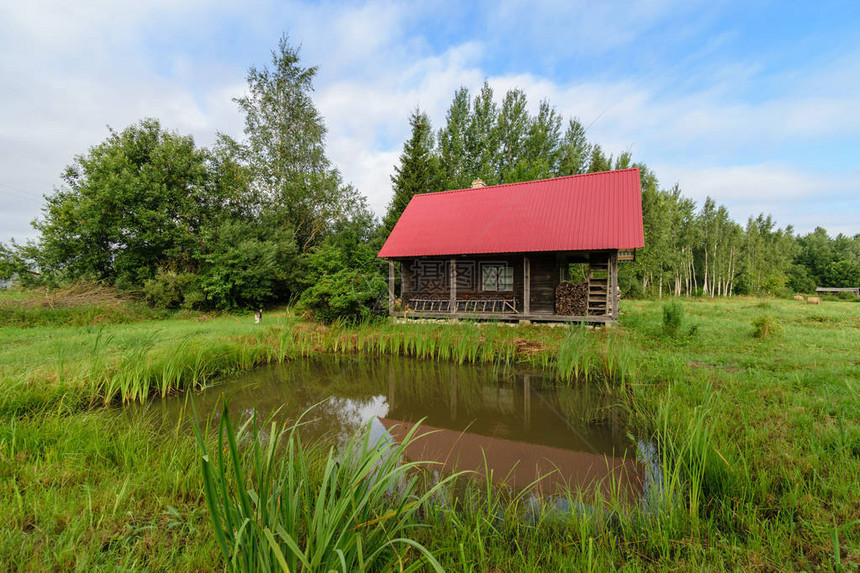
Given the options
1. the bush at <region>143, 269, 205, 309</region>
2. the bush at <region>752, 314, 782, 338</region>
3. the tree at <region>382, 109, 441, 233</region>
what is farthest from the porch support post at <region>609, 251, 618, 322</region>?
the bush at <region>143, 269, 205, 309</region>

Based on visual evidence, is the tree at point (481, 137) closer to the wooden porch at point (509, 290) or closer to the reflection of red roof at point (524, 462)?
the wooden porch at point (509, 290)

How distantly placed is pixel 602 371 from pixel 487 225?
23.9 feet

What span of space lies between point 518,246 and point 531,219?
5.45ft

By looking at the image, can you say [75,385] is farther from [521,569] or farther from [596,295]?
[596,295]

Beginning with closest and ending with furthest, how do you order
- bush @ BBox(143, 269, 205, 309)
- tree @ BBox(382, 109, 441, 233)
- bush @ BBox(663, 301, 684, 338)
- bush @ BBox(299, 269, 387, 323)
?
bush @ BBox(663, 301, 684, 338) < bush @ BBox(299, 269, 387, 323) < bush @ BBox(143, 269, 205, 309) < tree @ BBox(382, 109, 441, 233)

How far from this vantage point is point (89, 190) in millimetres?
14094

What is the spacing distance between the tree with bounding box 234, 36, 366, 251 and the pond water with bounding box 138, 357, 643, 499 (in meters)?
14.1

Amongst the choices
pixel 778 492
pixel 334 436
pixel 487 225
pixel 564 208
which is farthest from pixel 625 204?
pixel 334 436

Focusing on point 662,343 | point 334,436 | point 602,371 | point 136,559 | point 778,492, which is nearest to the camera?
point 136,559

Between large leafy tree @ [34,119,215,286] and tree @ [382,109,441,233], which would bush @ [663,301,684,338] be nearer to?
tree @ [382,109,441,233]

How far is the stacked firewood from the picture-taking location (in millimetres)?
11008

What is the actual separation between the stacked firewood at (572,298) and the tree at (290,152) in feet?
46.6

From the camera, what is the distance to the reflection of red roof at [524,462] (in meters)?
3.10

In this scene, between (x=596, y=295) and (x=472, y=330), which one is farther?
(x=596, y=295)
